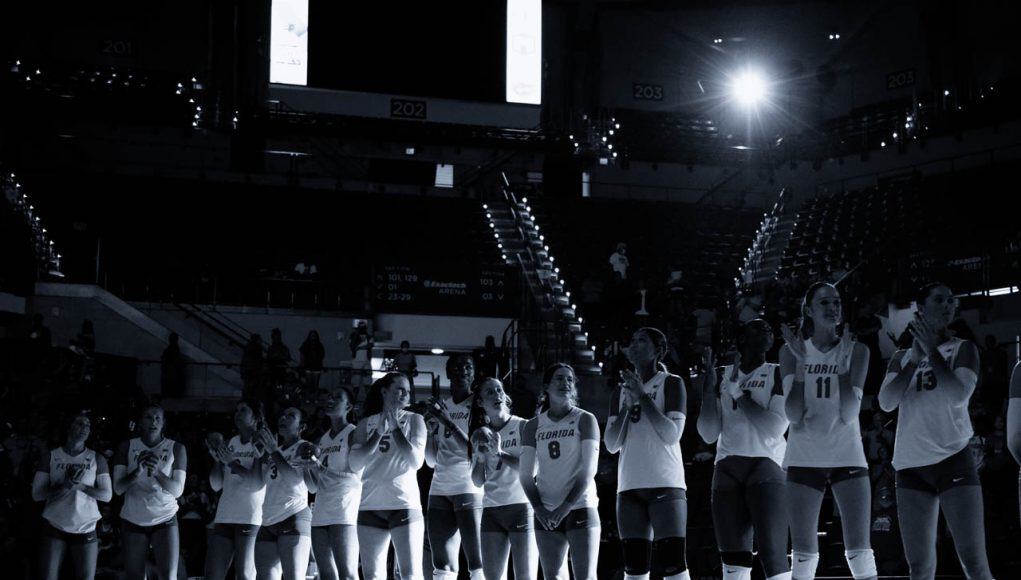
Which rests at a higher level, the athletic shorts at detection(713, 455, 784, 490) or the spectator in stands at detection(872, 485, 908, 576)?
the athletic shorts at detection(713, 455, 784, 490)

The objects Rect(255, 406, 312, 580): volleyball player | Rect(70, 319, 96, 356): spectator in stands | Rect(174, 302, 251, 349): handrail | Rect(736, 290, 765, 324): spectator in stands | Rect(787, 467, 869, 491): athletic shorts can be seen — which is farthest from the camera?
Rect(174, 302, 251, 349): handrail

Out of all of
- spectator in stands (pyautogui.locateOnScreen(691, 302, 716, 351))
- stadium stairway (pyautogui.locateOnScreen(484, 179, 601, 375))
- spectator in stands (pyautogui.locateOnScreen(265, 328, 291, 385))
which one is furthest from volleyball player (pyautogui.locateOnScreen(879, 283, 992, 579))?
spectator in stands (pyautogui.locateOnScreen(265, 328, 291, 385))

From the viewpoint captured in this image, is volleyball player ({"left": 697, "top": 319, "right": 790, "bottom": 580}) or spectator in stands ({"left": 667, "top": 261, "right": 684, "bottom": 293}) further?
spectator in stands ({"left": 667, "top": 261, "right": 684, "bottom": 293})

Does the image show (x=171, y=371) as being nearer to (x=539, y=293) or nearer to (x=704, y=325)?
(x=539, y=293)

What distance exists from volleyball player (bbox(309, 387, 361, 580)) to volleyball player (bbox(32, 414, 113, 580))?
85.9 inches

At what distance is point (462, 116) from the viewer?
984 inches

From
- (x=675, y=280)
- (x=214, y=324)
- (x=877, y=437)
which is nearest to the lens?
(x=877, y=437)

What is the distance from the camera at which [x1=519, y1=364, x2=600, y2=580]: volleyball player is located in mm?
7352

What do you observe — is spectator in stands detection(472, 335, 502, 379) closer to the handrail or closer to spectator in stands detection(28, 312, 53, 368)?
the handrail

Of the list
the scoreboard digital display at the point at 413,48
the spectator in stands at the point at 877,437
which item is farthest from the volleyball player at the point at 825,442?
the scoreboard digital display at the point at 413,48

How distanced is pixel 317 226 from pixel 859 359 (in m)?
20.7

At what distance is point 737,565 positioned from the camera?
22.6 ft

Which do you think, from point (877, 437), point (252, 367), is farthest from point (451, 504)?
point (252, 367)

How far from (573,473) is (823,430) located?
1.57m
